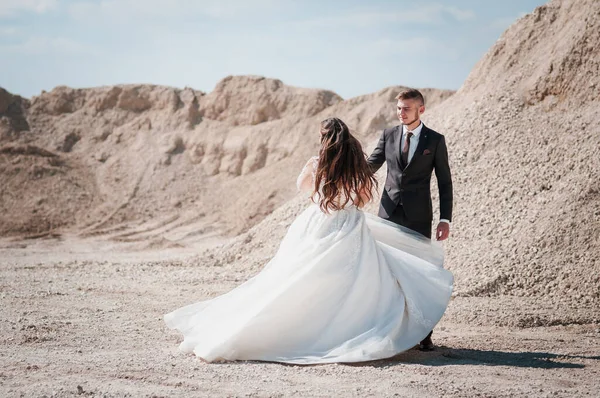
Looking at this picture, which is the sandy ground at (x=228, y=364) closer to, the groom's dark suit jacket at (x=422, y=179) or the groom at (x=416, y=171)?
the groom at (x=416, y=171)

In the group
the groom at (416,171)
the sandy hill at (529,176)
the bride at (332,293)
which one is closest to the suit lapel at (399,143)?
the groom at (416,171)

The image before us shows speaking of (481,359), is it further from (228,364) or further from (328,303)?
(228,364)

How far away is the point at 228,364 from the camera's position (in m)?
5.00

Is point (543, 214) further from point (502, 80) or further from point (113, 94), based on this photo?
point (113, 94)

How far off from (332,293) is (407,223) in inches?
40.4

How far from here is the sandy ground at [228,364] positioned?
176 inches

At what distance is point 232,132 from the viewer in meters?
27.1

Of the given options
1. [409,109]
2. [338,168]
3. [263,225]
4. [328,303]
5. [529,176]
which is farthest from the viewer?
[263,225]

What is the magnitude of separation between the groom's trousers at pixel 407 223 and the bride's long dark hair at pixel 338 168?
1.90 ft

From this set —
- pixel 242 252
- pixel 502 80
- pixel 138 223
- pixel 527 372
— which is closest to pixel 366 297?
pixel 527 372

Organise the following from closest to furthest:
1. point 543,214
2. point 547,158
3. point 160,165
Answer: point 543,214
point 547,158
point 160,165

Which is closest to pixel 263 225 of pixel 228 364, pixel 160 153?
pixel 228 364

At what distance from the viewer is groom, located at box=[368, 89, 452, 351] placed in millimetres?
5641

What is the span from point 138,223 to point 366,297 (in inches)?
723
